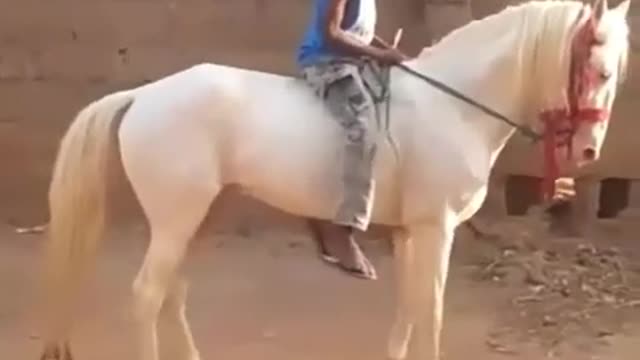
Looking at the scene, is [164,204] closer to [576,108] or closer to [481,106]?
[481,106]

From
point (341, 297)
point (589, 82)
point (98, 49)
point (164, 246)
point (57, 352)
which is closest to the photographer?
point (589, 82)

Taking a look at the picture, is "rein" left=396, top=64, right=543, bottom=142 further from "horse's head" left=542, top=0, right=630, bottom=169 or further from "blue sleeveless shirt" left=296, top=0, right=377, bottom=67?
"blue sleeveless shirt" left=296, top=0, right=377, bottom=67

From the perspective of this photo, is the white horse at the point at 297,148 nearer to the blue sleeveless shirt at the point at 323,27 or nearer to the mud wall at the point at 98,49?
the blue sleeveless shirt at the point at 323,27

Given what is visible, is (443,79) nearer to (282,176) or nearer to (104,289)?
(282,176)

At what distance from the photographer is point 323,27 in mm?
4113

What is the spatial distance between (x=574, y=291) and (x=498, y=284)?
13.0 inches

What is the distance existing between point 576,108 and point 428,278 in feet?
2.22

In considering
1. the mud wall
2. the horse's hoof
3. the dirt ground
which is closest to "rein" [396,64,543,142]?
the dirt ground

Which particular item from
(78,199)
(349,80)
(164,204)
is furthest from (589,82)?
(78,199)

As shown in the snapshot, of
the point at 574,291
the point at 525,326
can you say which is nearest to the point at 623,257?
the point at 574,291

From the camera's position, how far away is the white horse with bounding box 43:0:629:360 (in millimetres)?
4059

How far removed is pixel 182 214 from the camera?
13.4 feet

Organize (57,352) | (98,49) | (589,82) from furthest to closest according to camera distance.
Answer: (98,49) → (57,352) → (589,82)

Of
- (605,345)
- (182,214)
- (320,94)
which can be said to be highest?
(320,94)
